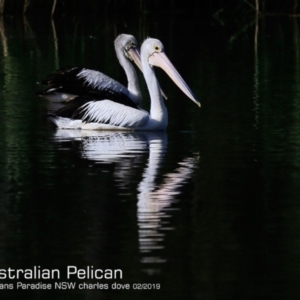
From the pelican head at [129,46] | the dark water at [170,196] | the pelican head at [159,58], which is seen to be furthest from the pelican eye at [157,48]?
the pelican head at [129,46]

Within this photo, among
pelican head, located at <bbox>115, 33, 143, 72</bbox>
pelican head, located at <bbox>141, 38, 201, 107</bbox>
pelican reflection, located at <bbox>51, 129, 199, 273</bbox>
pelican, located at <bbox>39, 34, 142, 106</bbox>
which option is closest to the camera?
pelican reflection, located at <bbox>51, 129, 199, 273</bbox>

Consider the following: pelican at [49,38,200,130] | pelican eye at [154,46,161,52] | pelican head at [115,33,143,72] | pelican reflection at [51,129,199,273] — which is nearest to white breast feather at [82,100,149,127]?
pelican at [49,38,200,130]

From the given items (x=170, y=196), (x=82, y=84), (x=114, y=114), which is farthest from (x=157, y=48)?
(x=170, y=196)

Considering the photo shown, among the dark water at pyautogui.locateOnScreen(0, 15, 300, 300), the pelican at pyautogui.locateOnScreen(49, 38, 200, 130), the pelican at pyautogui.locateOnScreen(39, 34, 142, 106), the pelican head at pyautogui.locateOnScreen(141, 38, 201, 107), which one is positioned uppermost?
the pelican head at pyautogui.locateOnScreen(141, 38, 201, 107)

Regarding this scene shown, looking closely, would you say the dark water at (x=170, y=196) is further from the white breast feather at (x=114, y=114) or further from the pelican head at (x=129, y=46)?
the pelican head at (x=129, y=46)

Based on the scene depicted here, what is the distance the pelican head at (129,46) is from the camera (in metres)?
13.6

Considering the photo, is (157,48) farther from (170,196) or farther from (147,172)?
(170,196)

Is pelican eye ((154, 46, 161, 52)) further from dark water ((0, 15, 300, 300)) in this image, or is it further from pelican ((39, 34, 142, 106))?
pelican ((39, 34, 142, 106))

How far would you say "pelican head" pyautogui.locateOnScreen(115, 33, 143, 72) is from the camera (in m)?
13.6

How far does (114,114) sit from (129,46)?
10.3 feet

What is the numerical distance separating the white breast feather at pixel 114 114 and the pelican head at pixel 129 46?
301 centimetres

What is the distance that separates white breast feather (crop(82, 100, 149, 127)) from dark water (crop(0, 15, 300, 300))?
0.13 metres

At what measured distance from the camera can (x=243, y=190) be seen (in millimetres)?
7902

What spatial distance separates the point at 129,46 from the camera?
44.9 ft
